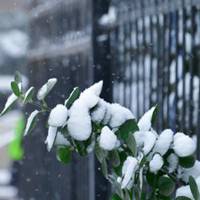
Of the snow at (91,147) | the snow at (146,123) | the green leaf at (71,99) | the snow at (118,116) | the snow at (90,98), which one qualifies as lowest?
the snow at (91,147)

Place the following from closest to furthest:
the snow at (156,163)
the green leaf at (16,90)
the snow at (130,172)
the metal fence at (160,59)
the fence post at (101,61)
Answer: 1. the snow at (130,172)
2. the snow at (156,163)
3. the green leaf at (16,90)
4. the metal fence at (160,59)
5. the fence post at (101,61)

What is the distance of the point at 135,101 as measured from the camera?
13.3 ft

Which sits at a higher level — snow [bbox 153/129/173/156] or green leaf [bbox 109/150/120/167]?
snow [bbox 153/129/173/156]

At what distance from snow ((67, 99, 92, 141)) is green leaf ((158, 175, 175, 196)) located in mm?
196

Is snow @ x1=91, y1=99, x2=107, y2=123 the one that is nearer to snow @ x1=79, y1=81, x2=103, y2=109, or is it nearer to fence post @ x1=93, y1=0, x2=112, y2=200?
snow @ x1=79, y1=81, x2=103, y2=109

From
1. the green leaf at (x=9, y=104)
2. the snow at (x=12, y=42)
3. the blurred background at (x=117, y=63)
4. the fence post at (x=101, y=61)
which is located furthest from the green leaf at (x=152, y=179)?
the snow at (x=12, y=42)

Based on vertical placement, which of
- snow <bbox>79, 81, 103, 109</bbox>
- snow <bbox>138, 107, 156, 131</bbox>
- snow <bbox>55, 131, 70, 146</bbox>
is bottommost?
snow <bbox>55, 131, 70, 146</bbox>

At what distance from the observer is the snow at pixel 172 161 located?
5.88 feet

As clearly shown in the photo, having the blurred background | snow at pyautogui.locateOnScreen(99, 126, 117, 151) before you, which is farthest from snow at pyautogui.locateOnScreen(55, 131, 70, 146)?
the blurred background

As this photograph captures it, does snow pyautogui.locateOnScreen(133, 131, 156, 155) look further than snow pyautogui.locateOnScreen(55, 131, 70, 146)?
No

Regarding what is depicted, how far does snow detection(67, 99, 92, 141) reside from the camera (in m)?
1.74

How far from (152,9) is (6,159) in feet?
53.2

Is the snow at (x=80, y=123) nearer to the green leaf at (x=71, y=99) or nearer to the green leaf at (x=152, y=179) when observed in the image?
the green leaf at (x=71, y=99)

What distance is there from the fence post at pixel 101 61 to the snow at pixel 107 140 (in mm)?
2501
